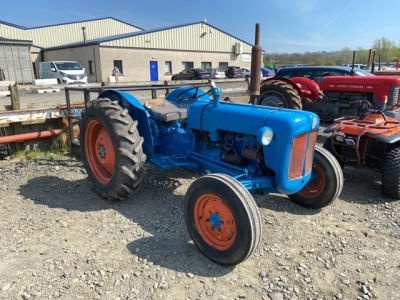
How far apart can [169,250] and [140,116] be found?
5.58 feet

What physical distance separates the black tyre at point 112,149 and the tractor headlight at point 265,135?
1.40 metres

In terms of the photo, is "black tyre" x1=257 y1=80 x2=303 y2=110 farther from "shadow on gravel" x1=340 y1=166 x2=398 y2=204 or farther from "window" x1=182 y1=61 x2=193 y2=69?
"window" x1=182 y1=61 x2=193 y2=69

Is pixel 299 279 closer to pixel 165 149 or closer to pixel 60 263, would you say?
pixel 60 263

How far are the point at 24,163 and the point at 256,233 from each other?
4.15m

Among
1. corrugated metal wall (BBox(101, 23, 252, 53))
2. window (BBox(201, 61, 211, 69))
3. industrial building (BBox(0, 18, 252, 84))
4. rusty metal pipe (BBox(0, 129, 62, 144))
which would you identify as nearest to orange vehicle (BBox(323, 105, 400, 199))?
rusty metal pipe (BBox(0, 129, 62, 144))

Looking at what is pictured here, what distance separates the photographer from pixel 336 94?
8.00m

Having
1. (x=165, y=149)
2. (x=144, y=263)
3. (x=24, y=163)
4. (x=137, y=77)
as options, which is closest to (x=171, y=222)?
(x=144, y=263)

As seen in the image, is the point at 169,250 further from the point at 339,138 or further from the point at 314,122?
the point at 339,138

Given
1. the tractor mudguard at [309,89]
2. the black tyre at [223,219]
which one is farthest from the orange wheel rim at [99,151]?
the tractor mudguard at [309,89]

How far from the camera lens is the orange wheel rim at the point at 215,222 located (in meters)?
2.76

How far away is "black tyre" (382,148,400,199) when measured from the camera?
3.94 meters

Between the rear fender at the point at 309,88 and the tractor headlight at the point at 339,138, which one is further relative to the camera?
the rear fender at the point at 309,88

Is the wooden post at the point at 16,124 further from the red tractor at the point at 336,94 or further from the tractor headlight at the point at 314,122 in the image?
the red tractor at the point at 336,94

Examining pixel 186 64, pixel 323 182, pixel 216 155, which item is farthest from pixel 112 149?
pixel 186 64
